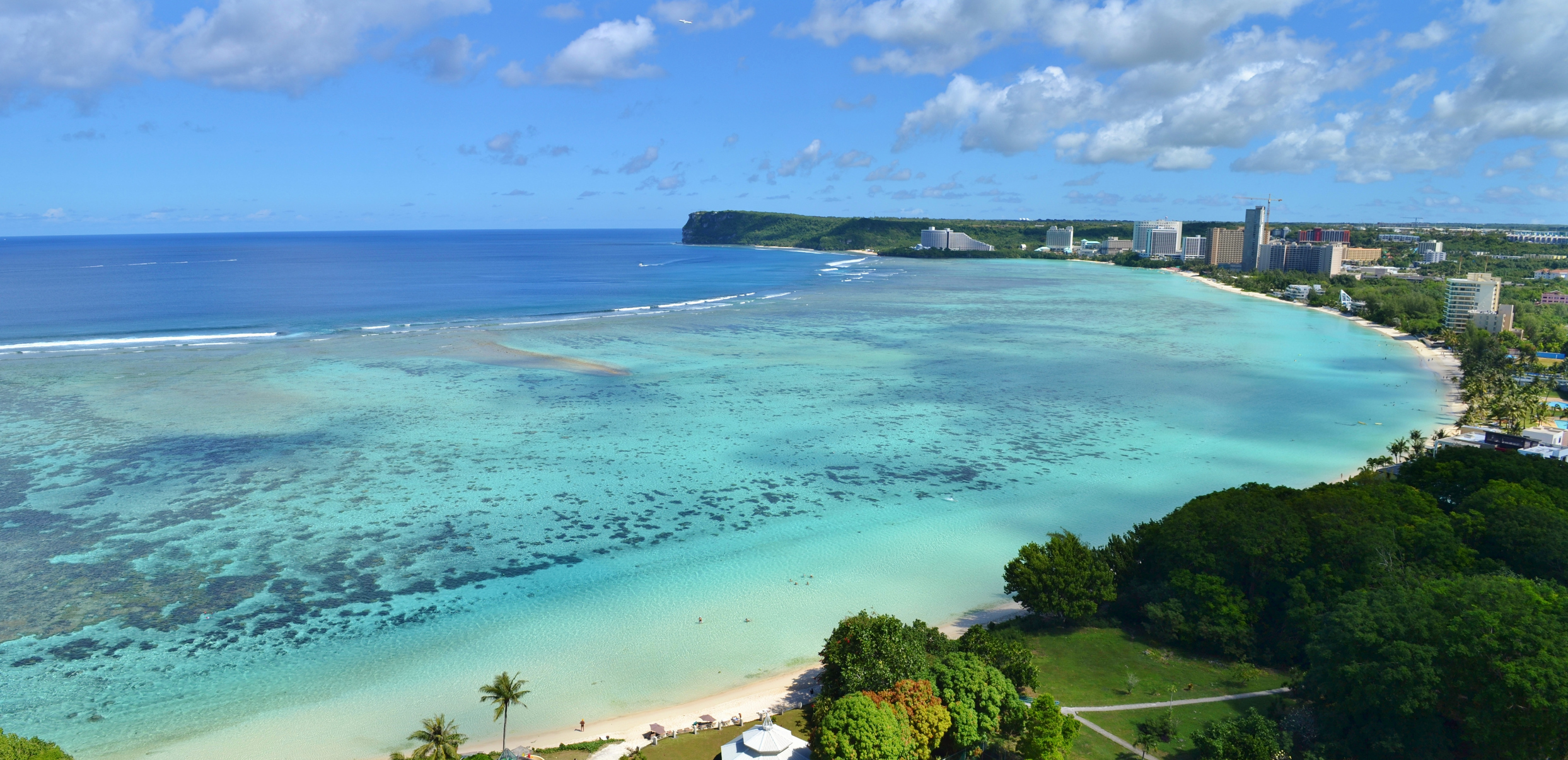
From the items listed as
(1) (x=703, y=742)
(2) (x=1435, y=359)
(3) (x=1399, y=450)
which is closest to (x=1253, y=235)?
(2) (x=1435, y=359)

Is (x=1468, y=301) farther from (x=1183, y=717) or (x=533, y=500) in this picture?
(x=533, y=500)

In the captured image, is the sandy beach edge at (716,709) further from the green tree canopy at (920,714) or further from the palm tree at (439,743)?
the green tree canopy at (920,714)

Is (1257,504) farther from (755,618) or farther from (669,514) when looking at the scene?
(669,514)

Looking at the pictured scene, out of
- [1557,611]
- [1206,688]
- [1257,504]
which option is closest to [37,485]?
[1206,688]

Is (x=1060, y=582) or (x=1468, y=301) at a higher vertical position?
(x=1468, y=301)

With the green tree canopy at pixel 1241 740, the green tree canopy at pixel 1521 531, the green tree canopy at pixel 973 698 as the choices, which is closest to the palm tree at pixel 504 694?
the green tree canopy at pixel 973 698
